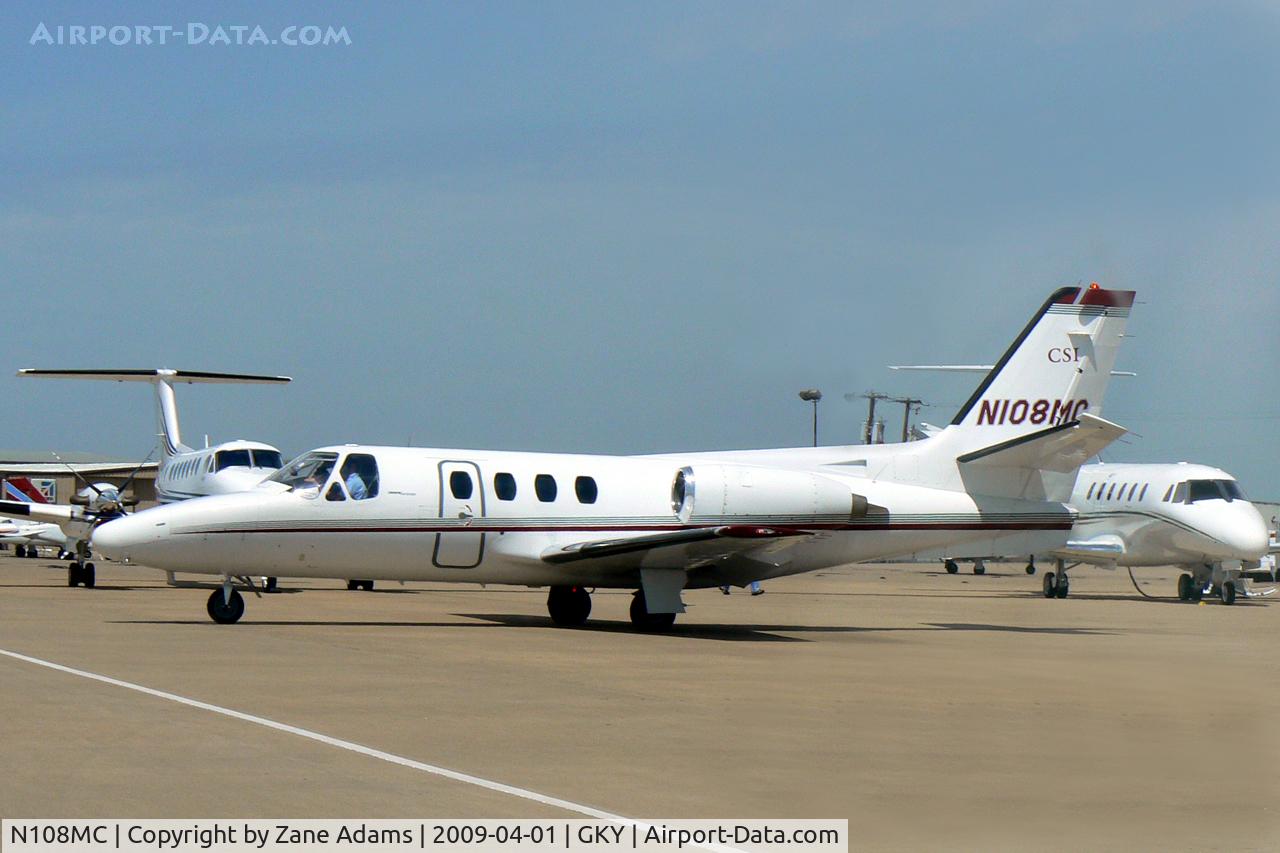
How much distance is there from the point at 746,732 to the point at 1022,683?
188 inches

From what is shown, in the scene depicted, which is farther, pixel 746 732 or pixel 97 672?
pixel 97 672

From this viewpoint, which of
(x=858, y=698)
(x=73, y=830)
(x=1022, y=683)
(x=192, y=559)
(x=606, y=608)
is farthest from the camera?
(x=606, y=608)

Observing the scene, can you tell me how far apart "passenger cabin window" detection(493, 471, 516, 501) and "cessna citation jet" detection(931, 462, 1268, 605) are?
17.8 m

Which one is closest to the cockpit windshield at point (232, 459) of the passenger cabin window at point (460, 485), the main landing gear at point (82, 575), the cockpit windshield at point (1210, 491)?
the main landing gear at point (82, 575)

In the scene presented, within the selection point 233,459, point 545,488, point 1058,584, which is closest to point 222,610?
point 545,488

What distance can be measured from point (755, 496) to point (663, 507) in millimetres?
1430

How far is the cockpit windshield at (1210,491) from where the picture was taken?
3638cm

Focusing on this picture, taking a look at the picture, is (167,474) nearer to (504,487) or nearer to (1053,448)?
(504,487)

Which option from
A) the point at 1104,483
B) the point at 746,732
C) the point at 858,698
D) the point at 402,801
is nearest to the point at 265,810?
the point at 402,801

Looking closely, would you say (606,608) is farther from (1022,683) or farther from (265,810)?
(265,810)

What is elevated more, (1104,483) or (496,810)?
(1104,483)

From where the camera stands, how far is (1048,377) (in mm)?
23750

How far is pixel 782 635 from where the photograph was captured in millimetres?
20844

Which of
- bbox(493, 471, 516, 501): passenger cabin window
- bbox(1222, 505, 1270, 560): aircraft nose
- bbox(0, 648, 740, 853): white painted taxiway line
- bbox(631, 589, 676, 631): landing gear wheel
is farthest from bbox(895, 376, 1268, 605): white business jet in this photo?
bbox(0, 648, 740, 853): white painted taxiway line
